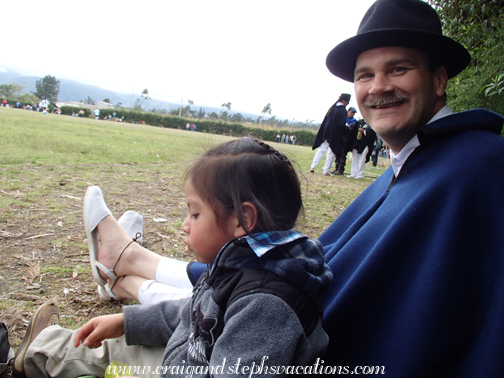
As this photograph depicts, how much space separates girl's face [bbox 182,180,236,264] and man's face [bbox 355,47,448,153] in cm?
89

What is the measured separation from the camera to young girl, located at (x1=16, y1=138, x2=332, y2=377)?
1.02 meters

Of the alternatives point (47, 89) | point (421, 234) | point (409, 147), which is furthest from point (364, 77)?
point (47, 89)

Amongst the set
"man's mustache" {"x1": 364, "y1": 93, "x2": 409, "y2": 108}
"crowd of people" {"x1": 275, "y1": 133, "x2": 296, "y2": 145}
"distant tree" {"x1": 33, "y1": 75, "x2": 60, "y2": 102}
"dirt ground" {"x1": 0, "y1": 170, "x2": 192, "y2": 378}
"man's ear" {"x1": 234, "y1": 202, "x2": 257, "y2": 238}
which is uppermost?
"distant tree" {"x1": 33, "y1": 75, "x2": 60, "y2": 102}

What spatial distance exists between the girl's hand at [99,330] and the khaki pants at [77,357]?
0.05 meters

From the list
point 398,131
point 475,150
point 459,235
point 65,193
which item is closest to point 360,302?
point 459,235

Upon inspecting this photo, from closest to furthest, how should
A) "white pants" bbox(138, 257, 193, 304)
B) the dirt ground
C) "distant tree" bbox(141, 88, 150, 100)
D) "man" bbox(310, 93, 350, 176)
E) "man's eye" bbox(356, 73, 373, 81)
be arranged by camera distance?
"man's eye" bbox(356, 73, 373, 81)
"white pants" bbox(138, 257, 193, 304)
the dirt ground
"man" bbox(310, 93, 350, 176)
"distant tree" bbox(141, 88, 150, 100)

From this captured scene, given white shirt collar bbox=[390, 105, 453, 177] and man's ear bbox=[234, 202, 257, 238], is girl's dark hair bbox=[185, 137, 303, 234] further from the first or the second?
white shirt collar bbox=[390, 105, 453, 177]

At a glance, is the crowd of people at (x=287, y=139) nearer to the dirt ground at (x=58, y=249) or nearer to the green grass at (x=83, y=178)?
the green grass at (x=83, y=178)

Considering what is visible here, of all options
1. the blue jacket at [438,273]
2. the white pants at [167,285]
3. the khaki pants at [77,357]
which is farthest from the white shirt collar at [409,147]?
the khaki pants at [77,357]

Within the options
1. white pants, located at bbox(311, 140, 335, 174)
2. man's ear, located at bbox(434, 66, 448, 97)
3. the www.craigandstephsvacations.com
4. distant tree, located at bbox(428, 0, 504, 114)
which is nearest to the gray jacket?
the www.craigandstephsvacations.com

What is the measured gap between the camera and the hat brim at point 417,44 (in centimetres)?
159

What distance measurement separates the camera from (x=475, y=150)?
1293 mm

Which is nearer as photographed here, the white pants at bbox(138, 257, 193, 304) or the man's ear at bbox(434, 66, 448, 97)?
the man's ear at bbox(434, 66, 448, 97)

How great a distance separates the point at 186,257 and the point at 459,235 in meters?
2.34
